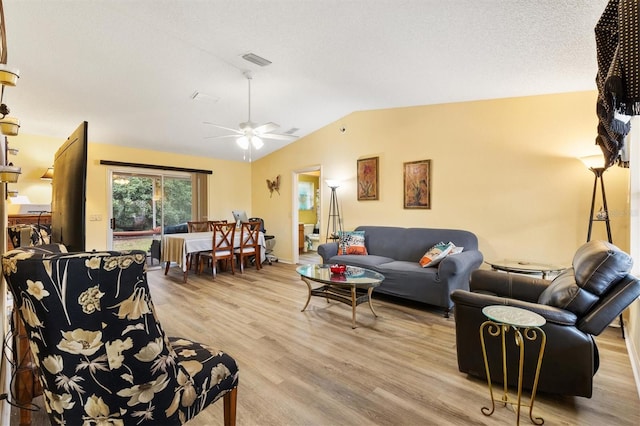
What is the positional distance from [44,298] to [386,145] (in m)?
4.67

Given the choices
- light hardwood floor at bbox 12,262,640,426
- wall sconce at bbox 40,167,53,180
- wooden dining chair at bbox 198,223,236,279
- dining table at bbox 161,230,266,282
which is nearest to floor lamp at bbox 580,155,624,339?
light hardwood floor at bbox 12,262,640,426

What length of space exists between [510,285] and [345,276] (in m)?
1.55

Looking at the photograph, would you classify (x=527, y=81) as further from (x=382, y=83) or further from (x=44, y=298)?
(x=44, y=298)

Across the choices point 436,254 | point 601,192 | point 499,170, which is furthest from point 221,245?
point 601,192

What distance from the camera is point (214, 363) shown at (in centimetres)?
134

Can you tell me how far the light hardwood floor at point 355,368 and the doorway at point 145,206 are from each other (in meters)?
2.78

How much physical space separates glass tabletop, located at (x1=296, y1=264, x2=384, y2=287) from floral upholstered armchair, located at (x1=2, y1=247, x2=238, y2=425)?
2136 millimetres

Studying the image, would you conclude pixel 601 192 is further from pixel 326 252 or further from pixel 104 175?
pixel 104 175

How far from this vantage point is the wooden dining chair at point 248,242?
547cm

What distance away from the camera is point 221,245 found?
531cm

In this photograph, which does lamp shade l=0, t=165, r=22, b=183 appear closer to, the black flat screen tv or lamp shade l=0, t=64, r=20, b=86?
the black flat screen tv

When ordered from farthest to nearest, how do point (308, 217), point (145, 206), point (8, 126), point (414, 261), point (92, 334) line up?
1. point (308, 217)
2. point (145, 206)
3. point (414, 261)
4. point (8, 126)
5. point (92, 334)

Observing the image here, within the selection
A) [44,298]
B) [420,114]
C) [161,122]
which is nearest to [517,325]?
[44,298]

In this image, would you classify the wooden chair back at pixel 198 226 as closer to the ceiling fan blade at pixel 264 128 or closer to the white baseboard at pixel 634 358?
the ceiling fan blade at pixel 264 128
